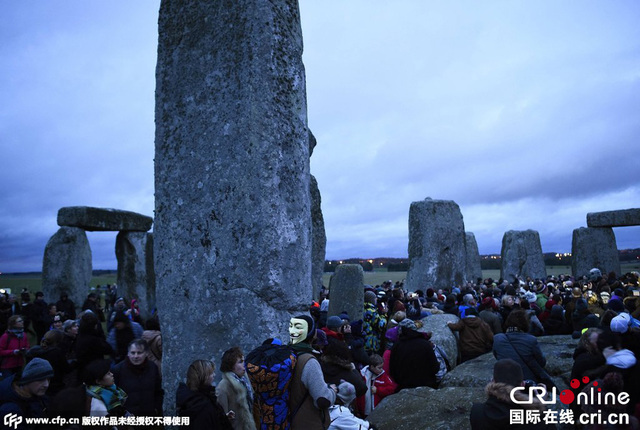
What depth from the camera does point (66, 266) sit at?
12.4 m

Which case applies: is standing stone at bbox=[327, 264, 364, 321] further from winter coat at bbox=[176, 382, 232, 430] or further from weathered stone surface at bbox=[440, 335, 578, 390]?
winter coat at bbox=[176, 382, 232, 430]

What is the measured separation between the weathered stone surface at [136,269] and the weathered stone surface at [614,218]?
1832 cm

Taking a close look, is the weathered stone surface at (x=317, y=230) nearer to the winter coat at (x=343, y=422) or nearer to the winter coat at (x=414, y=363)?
the winter coat at (x=414, y=363)

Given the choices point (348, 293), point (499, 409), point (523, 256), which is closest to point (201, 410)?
point (499, 409)

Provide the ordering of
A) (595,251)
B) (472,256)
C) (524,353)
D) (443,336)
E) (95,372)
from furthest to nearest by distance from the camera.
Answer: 1. (472,256)
2. (595,251)
3. (443,336)
4. (524,353)
5. (95,372)

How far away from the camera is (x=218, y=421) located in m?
2.60

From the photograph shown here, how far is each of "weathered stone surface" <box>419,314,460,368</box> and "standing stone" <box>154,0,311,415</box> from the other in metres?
3.18

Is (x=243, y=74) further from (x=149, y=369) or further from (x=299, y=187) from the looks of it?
(x=149, y=369)

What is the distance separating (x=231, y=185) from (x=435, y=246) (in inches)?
485

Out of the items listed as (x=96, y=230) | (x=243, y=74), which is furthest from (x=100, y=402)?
→ (x=96, y=230)

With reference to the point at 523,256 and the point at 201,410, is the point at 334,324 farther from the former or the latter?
the point at 523,256

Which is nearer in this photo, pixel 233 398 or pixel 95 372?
pixel 233 398

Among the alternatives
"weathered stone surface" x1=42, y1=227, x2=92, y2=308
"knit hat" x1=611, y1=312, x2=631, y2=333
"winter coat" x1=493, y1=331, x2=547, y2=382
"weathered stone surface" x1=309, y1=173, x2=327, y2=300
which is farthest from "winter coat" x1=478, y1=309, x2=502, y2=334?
"weathered stone surface" x1=42, y1=227, x2=92, y2=308

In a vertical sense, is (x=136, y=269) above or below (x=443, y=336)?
above
